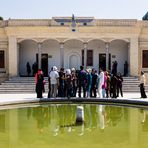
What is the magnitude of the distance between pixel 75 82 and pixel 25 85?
7.24 meters

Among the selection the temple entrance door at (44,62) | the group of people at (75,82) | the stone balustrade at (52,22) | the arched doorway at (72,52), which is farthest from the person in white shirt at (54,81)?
the arched doorway at (72,52)

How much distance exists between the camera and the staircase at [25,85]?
76.5 ft

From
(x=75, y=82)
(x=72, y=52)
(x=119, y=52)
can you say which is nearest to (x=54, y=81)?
(x=75, y=82)

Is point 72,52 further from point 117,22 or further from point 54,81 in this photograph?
point 54,81

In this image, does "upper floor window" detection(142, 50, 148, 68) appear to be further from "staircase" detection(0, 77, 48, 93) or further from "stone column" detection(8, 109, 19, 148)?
"stone column" detection(8, 109, 19, 148)

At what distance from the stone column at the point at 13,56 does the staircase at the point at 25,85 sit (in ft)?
4.41

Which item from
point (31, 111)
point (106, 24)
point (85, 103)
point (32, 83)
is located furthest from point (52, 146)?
point (106, 24)

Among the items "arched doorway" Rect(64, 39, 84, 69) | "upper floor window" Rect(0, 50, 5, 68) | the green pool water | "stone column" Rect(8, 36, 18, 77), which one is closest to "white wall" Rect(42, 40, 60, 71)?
"arched doorway" Rect(64, 39, 84, 69)

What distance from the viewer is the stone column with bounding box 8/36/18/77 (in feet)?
88.3

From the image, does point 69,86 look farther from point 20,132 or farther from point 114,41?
point 114,41

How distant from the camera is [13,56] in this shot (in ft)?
88.4

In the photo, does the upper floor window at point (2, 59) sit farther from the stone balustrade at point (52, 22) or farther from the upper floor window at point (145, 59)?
the upper floor window at point (145, 59)

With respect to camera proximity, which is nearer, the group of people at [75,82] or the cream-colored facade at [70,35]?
the group of people at [75,82]

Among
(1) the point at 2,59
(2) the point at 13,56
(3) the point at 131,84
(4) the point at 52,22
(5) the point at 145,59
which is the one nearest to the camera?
(3) the point at 131,84
